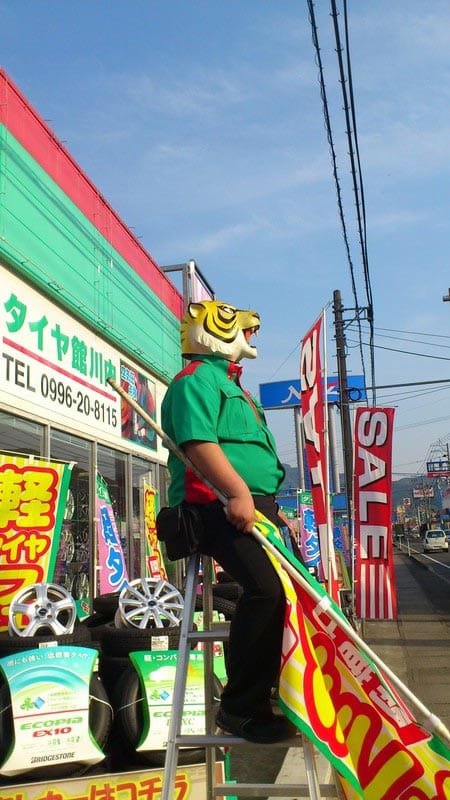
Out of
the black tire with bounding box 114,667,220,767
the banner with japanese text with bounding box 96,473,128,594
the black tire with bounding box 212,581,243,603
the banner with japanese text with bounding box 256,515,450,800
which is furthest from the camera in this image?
the banner with japanese text with bounding box 96,473,128,594

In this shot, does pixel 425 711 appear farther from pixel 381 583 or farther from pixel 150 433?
pixel 150 433

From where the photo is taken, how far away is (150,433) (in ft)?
40.0

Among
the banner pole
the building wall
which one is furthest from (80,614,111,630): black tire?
the building wall

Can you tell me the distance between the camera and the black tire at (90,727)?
10.8 ft

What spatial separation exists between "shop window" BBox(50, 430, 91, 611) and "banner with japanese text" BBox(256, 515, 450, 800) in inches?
237

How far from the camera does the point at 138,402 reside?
11.4 meters

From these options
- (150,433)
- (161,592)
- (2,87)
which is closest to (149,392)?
(150,433)

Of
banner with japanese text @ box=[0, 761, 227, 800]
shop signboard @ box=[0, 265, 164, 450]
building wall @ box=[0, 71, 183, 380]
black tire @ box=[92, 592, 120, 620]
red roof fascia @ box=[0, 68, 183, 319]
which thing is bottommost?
banner with japanese text @ box=[0, 761, 227, 800]

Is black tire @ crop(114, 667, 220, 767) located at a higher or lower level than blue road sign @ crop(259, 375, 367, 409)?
lower

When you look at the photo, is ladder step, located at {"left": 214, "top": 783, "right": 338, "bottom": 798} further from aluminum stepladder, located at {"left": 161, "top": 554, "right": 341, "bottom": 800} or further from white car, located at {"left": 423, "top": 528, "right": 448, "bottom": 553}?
white car, located at {"left": 423, "top": 528, "right": 448, "bottom": 553}

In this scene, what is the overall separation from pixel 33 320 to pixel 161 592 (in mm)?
3760

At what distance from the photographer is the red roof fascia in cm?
775

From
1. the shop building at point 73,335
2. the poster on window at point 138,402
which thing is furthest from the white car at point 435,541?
the poster on window at point 138,402

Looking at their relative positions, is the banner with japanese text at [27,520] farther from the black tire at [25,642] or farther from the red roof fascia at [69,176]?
the red roof fascia at [69,176]
